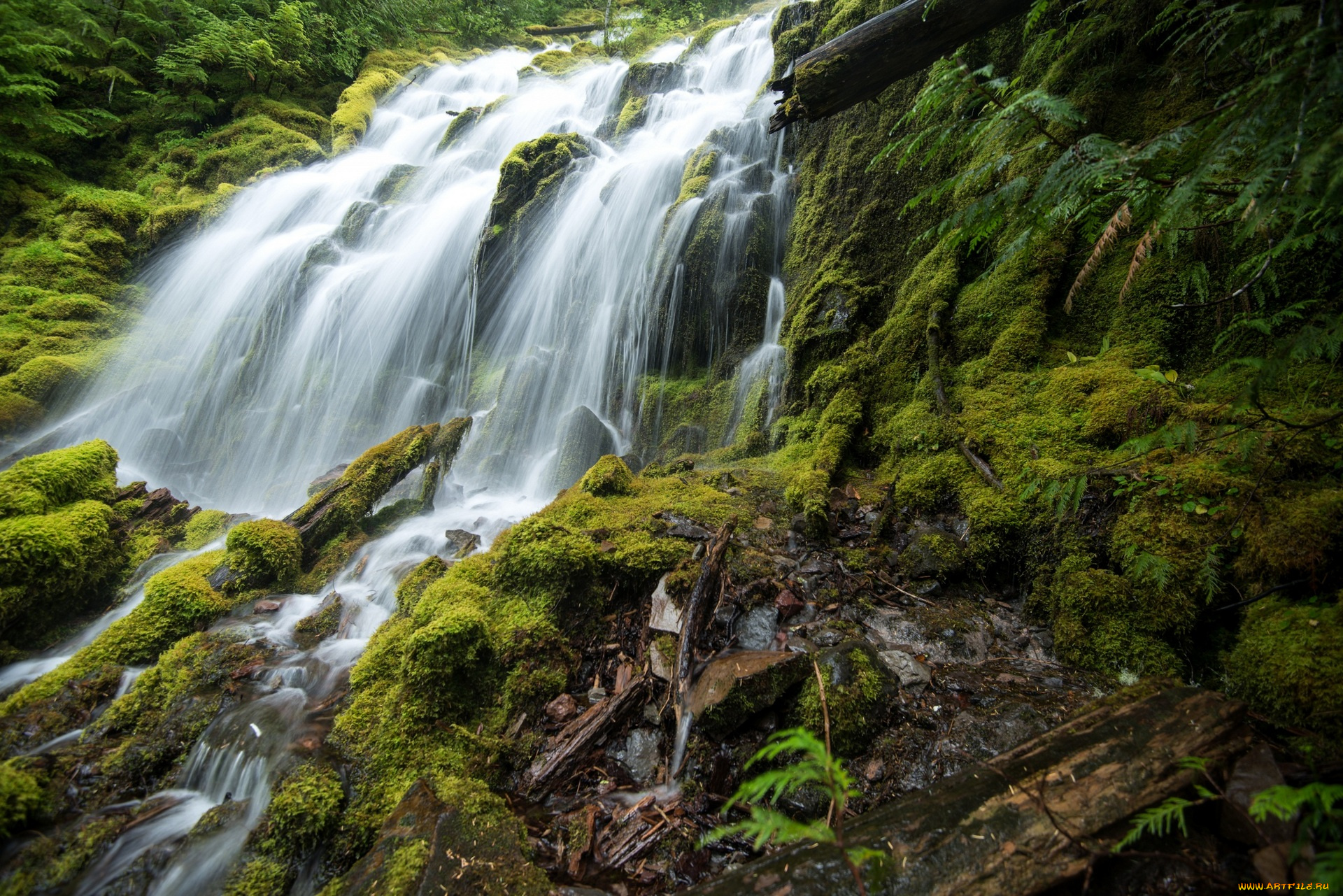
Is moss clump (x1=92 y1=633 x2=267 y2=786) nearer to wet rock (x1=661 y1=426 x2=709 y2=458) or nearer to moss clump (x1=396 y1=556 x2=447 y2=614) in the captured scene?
moss clump (x1=396 y1=556 x2=447 y2=614)

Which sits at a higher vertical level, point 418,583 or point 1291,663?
point 1291,663

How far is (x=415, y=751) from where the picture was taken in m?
2.75

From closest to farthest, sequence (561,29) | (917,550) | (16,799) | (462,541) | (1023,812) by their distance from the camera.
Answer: (1023,812) < (16,799) < (917,550) < (462,541) < (561,29)

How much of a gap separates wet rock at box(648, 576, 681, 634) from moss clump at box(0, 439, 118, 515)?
733 cm

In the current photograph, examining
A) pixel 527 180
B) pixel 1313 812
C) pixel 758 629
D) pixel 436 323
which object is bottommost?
pixel 758 629

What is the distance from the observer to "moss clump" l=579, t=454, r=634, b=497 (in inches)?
193

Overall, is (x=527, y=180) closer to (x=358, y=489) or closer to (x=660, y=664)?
(x=358, y=489)

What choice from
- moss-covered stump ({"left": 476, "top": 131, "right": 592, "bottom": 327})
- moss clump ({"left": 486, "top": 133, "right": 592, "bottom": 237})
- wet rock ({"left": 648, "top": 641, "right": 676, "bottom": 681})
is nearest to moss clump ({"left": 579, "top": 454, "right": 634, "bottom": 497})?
wet rock ({"left": 648, "top": 641, "right": 676, "bottom": 681})

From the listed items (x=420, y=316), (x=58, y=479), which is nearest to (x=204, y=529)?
(x=58, y=479)

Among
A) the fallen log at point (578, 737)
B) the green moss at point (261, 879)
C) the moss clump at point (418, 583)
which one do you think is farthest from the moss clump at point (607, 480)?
the green moss at point (261, 879)

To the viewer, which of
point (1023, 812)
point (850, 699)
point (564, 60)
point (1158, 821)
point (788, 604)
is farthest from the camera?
point (564, 60)

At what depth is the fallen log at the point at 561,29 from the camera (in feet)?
90.4

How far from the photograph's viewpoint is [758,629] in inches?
118

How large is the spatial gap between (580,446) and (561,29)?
31.3m
